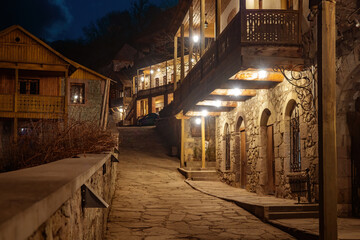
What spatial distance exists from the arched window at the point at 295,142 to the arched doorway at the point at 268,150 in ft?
4.90

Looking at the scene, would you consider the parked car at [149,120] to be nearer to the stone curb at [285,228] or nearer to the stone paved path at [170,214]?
the stone paved path at [170,214]

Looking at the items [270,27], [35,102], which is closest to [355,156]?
[270,27]

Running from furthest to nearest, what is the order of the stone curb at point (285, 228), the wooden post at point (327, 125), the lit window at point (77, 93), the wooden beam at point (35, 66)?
the lit window at point (77, 93) → the wooden beam at point (35, 66) → the stone curb at point (285, 228) → the wooden post at point (327, 125)

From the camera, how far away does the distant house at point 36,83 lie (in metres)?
20.0

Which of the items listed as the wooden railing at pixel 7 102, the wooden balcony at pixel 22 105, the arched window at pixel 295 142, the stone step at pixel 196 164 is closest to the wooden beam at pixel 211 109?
the stone step at pixel 196 164

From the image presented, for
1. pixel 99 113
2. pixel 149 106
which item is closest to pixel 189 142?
pixel 99 113

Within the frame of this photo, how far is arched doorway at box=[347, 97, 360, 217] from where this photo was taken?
7801 mm

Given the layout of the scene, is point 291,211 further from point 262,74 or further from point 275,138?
point 262,74

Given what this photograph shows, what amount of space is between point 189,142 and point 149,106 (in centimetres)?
2145

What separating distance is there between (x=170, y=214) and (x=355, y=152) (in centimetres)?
426

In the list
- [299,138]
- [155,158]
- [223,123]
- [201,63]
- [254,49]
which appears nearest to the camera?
[254,49]

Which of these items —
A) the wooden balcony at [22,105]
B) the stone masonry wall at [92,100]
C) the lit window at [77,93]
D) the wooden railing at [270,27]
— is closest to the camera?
the wooden railing at [270,27]

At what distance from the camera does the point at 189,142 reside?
20.0 metres

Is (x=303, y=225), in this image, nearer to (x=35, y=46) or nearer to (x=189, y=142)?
(x=189, y=142)
